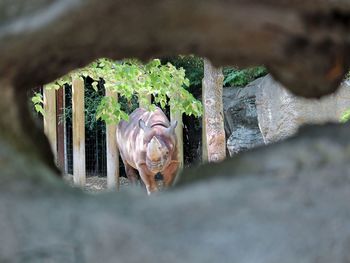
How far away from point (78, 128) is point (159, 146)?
1.54m

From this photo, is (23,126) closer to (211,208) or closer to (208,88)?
(211,208)

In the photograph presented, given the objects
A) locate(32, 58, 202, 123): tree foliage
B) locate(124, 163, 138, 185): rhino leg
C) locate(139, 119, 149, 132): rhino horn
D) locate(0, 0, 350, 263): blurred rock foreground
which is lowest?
locate(124, 163, 138, 185): rhino leg

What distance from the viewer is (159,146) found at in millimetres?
4949

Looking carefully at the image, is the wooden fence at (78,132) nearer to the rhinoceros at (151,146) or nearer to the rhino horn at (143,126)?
the rhinoceros at (151,146)

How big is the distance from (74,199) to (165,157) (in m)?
4.46

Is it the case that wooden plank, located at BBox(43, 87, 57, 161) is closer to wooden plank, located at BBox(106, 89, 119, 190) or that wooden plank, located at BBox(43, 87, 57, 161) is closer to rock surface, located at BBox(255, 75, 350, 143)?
wooden plank, located at BBox(106, 89, 119, 190)

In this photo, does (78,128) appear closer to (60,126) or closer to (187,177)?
(60,126)

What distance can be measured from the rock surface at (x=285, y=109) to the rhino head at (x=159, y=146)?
782 mm

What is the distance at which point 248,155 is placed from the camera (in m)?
0.62

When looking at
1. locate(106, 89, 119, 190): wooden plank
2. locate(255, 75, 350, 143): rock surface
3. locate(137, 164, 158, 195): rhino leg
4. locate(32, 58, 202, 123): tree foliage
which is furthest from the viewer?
locate(106, 89, 119, 190): wooden plank

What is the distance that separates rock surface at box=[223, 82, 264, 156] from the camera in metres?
5.99

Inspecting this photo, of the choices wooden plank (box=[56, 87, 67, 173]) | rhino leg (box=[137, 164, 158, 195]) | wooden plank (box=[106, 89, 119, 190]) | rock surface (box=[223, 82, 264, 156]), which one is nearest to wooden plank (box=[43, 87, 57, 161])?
wooden plank (box=[106, 89, 119, 190])

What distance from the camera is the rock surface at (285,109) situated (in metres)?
4.21

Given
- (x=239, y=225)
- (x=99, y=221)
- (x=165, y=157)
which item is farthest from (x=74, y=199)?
(x=165, y=157)
